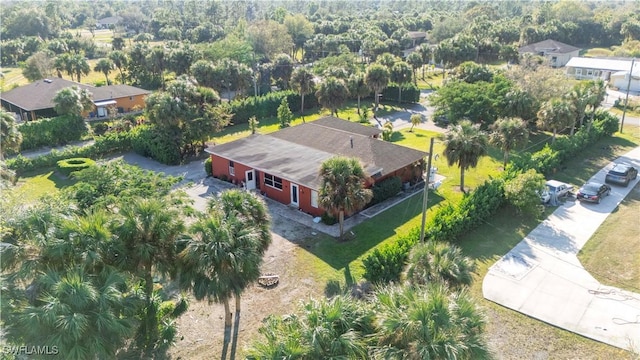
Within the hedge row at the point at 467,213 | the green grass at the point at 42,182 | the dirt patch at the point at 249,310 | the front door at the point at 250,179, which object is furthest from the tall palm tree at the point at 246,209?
the green grass at the point at 42,182

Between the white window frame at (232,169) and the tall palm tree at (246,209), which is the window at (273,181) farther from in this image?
the tall palm tree at (246,209)

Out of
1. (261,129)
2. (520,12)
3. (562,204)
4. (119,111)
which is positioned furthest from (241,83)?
(520,12)

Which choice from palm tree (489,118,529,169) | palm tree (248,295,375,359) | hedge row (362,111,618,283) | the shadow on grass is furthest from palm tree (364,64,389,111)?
palm tree (248,295,375,359)

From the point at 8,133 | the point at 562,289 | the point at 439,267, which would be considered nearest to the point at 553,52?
the point at 562,289

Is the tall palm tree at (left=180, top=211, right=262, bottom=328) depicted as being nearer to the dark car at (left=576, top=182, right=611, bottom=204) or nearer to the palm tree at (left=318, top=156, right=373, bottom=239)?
the palm tree at (left=318, top=156, right=373, bottom=239)

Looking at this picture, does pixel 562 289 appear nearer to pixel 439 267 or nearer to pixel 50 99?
pixel 439 267

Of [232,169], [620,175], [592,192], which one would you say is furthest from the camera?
[232,169]

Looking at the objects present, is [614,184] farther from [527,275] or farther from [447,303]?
[447,303]
